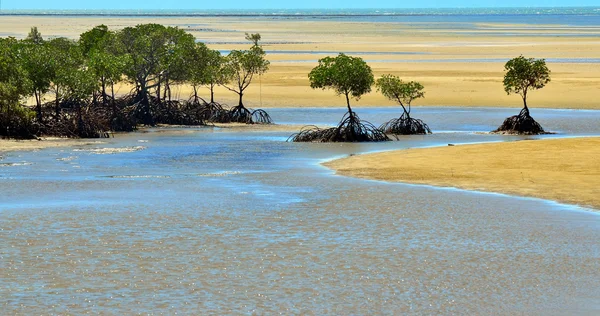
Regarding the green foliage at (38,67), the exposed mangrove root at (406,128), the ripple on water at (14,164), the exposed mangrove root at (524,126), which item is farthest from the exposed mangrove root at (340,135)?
the ripple on water at (14,164)

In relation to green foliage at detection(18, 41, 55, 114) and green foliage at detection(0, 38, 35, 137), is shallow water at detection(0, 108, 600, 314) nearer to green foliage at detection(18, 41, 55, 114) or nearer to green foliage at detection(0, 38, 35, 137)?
green foliage at detection(0, 38, 35, 137)

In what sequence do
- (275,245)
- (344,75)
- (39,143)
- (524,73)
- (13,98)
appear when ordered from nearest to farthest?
(275,245)
(39,143)
(13,98)
(344,75)
(524,73)

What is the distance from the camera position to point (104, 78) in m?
49.0

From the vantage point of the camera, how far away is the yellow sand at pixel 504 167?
27188 millimetres

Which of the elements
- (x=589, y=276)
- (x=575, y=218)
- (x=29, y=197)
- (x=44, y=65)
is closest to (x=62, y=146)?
(x=44, y=65)

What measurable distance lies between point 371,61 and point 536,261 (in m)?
80.8

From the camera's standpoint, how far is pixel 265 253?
62.5 ft

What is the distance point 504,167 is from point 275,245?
13.9 meters

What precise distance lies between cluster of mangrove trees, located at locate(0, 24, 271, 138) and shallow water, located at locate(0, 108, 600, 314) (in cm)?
1017

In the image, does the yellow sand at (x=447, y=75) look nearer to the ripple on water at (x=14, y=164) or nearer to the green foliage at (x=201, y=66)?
the green foliage at (x=201, y=66)

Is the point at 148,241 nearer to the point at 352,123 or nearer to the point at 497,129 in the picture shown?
the point at 352,123

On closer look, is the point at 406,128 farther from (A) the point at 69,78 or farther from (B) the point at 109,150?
(A) the point at 69,78

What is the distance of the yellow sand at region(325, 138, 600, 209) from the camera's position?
89.2 feet

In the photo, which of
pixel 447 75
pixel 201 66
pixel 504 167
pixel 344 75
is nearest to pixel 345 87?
pixel 344 75
